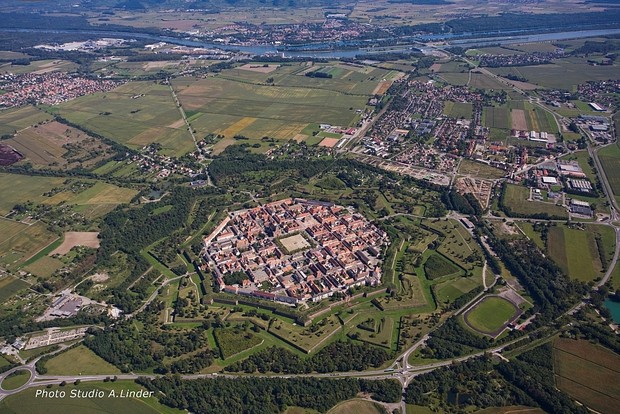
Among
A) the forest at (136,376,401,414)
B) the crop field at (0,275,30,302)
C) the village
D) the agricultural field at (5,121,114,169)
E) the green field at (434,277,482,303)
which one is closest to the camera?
the forest at (136,376,401,414)

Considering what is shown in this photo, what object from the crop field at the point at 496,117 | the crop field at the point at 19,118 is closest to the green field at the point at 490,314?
the crop field at the point at 496,117

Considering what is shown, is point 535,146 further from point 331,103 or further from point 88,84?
point 88,84

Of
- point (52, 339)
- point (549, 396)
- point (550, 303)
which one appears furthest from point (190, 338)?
point (550, 303)

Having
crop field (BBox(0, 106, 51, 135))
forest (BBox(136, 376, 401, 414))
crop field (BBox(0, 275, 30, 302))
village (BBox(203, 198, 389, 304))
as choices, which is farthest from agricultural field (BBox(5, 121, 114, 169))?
forest (BBox(136, 376, 401, 414))

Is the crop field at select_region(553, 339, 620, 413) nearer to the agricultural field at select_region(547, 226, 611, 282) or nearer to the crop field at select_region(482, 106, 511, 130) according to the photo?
the agricultural field at select_region(547, 226, 611, 282)

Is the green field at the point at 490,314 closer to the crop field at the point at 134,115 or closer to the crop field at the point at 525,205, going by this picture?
the crop field at the point at 525,205

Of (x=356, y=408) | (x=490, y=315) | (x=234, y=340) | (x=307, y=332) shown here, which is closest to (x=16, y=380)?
(x=234, y=340)
